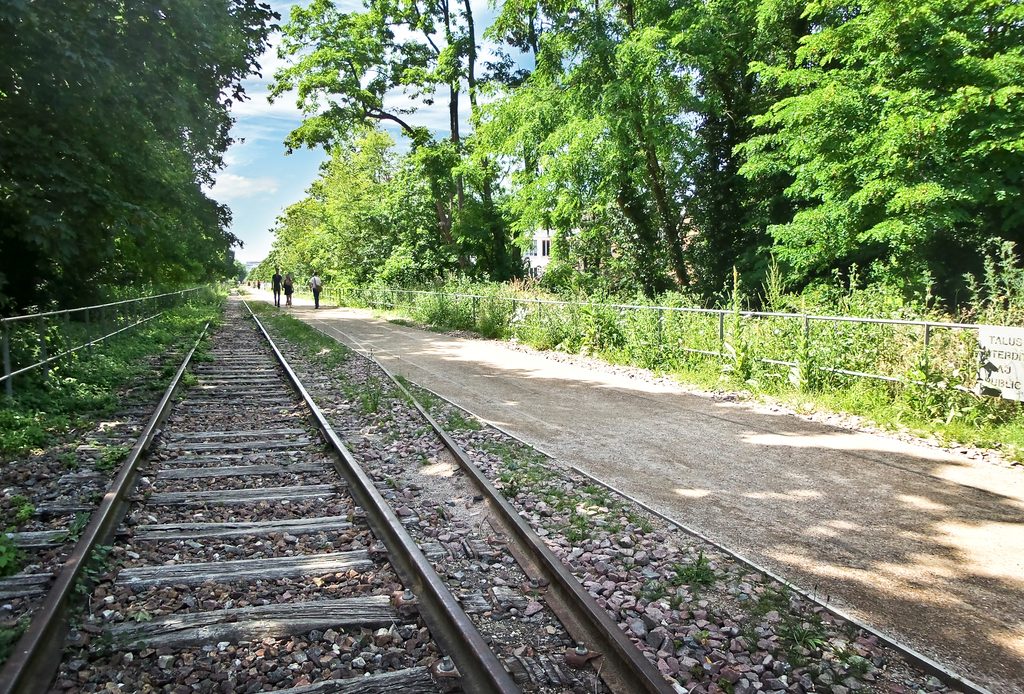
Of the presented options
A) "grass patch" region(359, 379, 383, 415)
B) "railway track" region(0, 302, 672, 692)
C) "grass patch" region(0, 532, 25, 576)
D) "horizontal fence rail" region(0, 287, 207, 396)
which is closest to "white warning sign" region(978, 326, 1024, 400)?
"railway track" region(0, 302, 672, 692)

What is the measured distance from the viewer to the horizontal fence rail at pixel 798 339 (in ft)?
25.8

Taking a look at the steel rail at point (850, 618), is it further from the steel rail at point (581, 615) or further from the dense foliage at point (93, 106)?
the dense foliage at point (93, 106)

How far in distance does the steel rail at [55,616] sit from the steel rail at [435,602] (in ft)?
5.63

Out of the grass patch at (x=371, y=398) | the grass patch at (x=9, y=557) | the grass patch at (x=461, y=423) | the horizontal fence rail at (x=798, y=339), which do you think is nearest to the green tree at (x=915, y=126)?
the horizontal fence rail at (x=798, y=339)

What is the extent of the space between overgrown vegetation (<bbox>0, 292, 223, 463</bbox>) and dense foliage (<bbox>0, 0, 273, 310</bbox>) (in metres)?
1.23

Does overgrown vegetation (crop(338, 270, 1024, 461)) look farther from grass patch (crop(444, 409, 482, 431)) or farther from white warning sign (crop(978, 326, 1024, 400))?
grass patch (crop(444, 409, 482, 431))

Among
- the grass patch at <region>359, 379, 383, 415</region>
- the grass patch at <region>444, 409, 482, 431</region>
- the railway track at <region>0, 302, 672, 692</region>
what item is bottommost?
the railway track at <region>0, 302, 672, 692</region>

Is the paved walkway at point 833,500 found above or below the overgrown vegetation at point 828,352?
below

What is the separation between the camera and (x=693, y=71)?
20922 millimetres

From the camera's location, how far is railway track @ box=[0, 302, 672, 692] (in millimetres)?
2971

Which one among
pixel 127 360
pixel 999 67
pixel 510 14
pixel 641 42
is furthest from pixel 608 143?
pixel 127 360

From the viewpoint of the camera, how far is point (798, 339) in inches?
383

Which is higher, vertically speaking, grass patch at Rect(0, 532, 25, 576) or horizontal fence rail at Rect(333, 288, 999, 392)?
horizontal fence rail at Rect(333, 288, 999, 392)

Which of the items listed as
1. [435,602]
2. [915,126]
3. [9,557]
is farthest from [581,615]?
[915,126]
